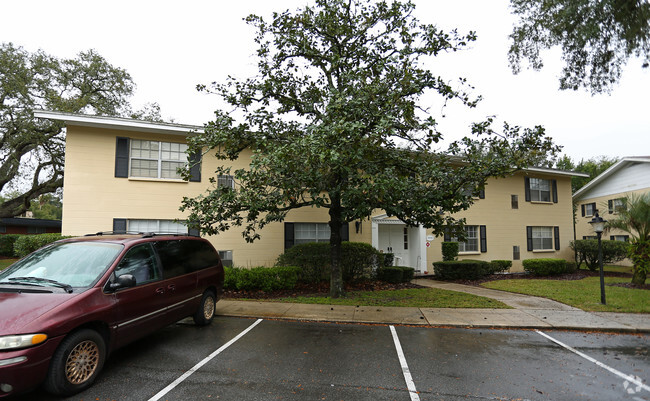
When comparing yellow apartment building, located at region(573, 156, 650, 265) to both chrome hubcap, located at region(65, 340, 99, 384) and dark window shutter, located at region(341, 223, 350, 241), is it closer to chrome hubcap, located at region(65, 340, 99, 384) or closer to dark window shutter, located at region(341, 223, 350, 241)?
dark window shutter, located at region(341, 223, 350, 241)

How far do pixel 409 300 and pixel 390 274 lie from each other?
2.94 meters

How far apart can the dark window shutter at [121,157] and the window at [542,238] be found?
1860 cm

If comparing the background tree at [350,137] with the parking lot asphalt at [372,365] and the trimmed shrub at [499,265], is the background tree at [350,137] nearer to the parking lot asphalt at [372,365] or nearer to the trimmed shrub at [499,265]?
the parking lot asphalt at [372,365]

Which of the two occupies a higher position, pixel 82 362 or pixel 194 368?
pixel 82 362

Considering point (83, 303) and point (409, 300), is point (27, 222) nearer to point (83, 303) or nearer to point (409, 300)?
point (83, 303)

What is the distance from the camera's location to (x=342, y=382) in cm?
407

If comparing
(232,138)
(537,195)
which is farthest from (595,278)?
(232,138)

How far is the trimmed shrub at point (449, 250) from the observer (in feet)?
46.9

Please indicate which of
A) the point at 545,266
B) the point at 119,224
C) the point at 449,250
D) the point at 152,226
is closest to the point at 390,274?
the point at 449,250

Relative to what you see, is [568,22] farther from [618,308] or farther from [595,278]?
[595,278]

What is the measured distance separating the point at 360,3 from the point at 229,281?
8.41m

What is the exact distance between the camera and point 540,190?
691 inches

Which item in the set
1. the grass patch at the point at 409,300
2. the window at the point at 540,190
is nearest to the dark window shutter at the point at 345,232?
the grass patch at the point at 409,300

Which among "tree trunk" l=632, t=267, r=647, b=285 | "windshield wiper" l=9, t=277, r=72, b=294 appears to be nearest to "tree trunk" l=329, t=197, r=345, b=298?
"windshield wiper" l=9, t=277, r=72, b=294
